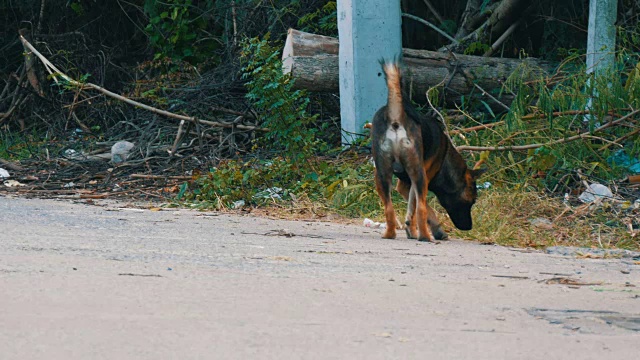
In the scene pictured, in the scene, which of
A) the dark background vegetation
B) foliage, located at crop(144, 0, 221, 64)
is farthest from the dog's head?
foliage, located at crop(144, 0, 221, 64)

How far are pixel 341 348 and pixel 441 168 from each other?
4.88 m

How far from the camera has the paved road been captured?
319 cm

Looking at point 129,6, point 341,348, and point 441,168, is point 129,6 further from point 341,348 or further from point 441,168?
point 341,348

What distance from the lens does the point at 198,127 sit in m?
12.0

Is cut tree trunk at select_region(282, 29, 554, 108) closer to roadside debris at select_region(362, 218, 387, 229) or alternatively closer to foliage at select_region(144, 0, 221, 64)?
roadside debris at select_region(362, 218, 387, 229)

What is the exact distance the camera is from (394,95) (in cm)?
705

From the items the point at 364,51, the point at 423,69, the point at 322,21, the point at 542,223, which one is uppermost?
the point at 322,21

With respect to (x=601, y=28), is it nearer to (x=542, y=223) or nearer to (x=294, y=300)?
(x=542, y=223)

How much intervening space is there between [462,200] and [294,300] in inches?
164

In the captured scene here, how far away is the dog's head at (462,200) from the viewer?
7898 mm

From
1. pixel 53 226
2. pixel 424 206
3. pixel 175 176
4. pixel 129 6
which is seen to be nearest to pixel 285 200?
pixel 175 176

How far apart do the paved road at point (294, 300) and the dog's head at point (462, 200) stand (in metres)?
1.41

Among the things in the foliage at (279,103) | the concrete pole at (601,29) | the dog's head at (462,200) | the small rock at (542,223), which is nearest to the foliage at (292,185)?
the foliage at (279,103)

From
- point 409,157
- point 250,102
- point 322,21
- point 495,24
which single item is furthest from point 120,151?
point 409,157
